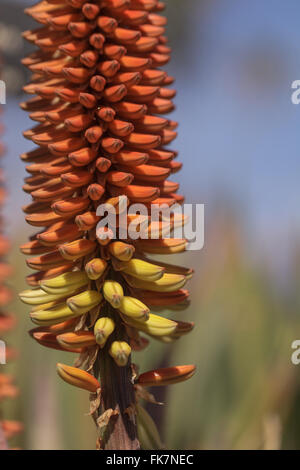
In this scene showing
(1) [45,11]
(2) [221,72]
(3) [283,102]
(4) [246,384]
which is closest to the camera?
(1) [45,11]

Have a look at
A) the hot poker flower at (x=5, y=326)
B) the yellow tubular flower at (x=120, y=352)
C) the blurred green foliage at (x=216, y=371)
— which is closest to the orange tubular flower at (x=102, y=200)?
the yellow tubular flower at (x=120, y=352)

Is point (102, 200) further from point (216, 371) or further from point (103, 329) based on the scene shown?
point (216, 371)

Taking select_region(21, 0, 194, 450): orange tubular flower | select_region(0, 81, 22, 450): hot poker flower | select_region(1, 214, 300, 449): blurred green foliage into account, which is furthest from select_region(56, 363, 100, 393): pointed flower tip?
select_region(1, 214, 300, 449): blurred green foliage

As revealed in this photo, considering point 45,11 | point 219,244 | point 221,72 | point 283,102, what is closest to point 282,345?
point 219,244

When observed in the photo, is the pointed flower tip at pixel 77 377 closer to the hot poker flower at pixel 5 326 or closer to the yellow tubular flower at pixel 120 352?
the yellow tubular flower at pixel 120 352

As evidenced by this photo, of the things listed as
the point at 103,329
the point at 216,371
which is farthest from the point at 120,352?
the point at 216,371

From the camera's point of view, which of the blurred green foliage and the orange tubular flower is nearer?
the orange tubular flower

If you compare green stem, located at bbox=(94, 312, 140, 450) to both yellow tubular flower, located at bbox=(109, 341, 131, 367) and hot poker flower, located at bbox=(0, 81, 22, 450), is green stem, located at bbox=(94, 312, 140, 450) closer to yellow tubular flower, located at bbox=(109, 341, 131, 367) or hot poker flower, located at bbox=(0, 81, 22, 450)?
yellow tubular flower, located at bbox=(109, 341, 131, 367)
